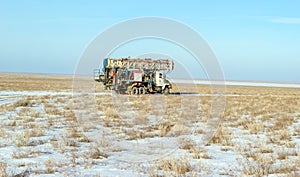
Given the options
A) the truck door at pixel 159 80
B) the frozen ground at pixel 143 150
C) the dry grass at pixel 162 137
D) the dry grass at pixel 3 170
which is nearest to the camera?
the dry grass at pixel 3 170

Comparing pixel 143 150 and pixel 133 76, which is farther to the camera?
pixel 133 76

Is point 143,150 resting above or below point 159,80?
below

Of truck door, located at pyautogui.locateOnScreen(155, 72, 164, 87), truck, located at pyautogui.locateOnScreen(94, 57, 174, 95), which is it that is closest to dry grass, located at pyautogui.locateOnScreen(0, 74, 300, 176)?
truck, located at pyautogui.locateOnScreen(94, 57, 174, 95)

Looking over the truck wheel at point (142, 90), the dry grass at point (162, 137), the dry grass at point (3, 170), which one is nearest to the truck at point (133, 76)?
the truck wheel at point (142, 90)

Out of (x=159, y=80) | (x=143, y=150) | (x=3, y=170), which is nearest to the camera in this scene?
(x=3, y=170)

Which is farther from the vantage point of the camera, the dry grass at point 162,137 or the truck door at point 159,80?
the truck door at point 159,80

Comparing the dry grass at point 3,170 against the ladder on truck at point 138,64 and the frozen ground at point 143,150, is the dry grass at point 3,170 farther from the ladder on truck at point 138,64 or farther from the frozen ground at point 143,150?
the ladder on truck at point 138,64

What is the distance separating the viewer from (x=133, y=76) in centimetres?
2778

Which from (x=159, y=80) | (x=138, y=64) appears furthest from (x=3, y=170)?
(x=159, y=80)

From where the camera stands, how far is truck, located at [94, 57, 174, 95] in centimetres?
2775

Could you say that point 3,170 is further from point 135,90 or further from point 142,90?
point 142,90

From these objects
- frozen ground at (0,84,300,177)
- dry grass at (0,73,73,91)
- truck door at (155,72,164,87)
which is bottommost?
frozen ground at (0,84,300,177)

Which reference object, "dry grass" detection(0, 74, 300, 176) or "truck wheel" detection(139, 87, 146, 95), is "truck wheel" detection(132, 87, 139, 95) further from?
"dry grass" detection(0, 74, 300, 176)

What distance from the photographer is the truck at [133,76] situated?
91.0 feet
